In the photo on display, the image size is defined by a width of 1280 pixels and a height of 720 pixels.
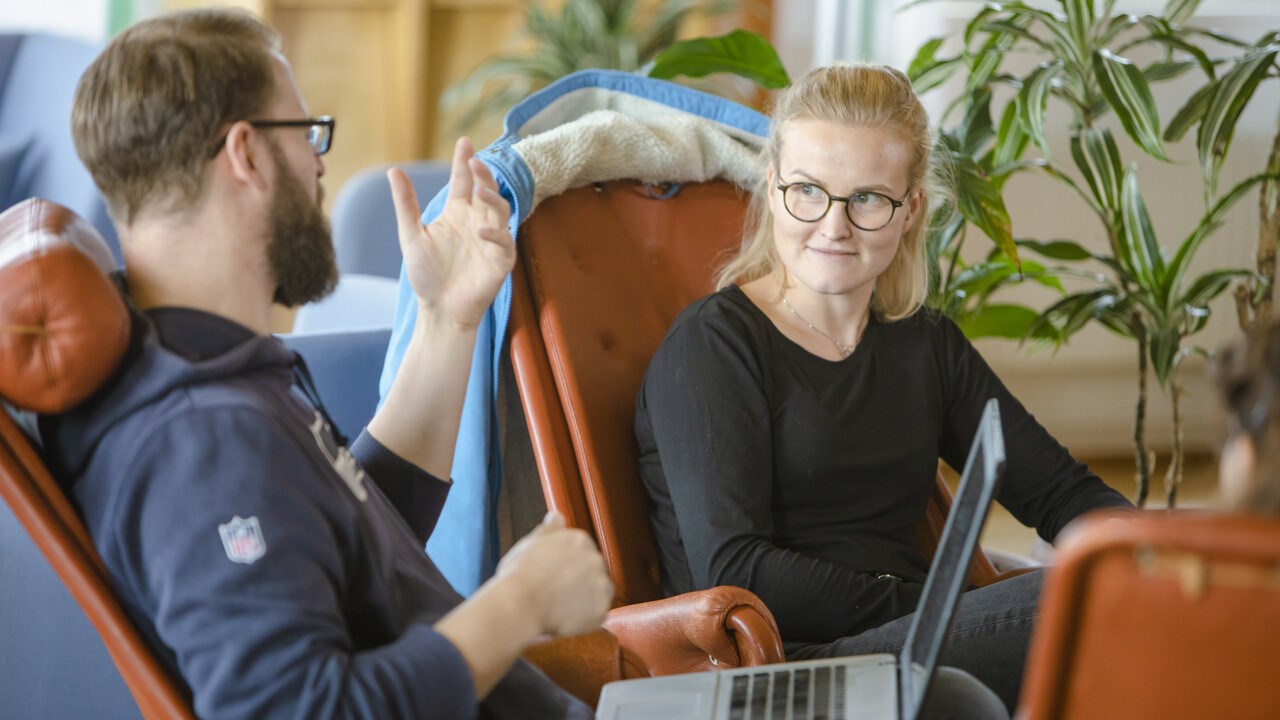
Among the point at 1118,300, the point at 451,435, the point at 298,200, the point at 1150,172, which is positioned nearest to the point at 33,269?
the point at 298,200

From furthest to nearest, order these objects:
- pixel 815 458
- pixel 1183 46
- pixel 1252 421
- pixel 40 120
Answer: pixel 40 120, pixel 1183 46, pixel 815 458, pixel 1252 421

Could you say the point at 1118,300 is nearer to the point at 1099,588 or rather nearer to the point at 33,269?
the point at 1099,588

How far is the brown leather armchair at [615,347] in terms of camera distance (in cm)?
172

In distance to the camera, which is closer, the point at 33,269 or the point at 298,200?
the point at 33,269

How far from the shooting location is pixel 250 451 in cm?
→ 103

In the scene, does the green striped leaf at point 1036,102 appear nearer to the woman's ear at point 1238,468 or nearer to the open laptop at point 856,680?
the open laptop at point 856,680

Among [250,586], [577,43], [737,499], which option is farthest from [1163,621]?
[577,43]

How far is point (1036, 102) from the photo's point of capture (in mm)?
2156

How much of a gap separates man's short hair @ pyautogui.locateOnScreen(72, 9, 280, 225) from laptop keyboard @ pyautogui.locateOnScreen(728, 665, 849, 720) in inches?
25.2

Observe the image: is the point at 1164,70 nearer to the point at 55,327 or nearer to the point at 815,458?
the point at 815,458

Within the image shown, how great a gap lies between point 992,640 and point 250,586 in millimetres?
923

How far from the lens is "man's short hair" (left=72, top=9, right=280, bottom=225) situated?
110 cm

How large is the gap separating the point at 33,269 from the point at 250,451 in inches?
8.5

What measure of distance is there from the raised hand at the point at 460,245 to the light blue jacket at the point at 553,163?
26 cm
